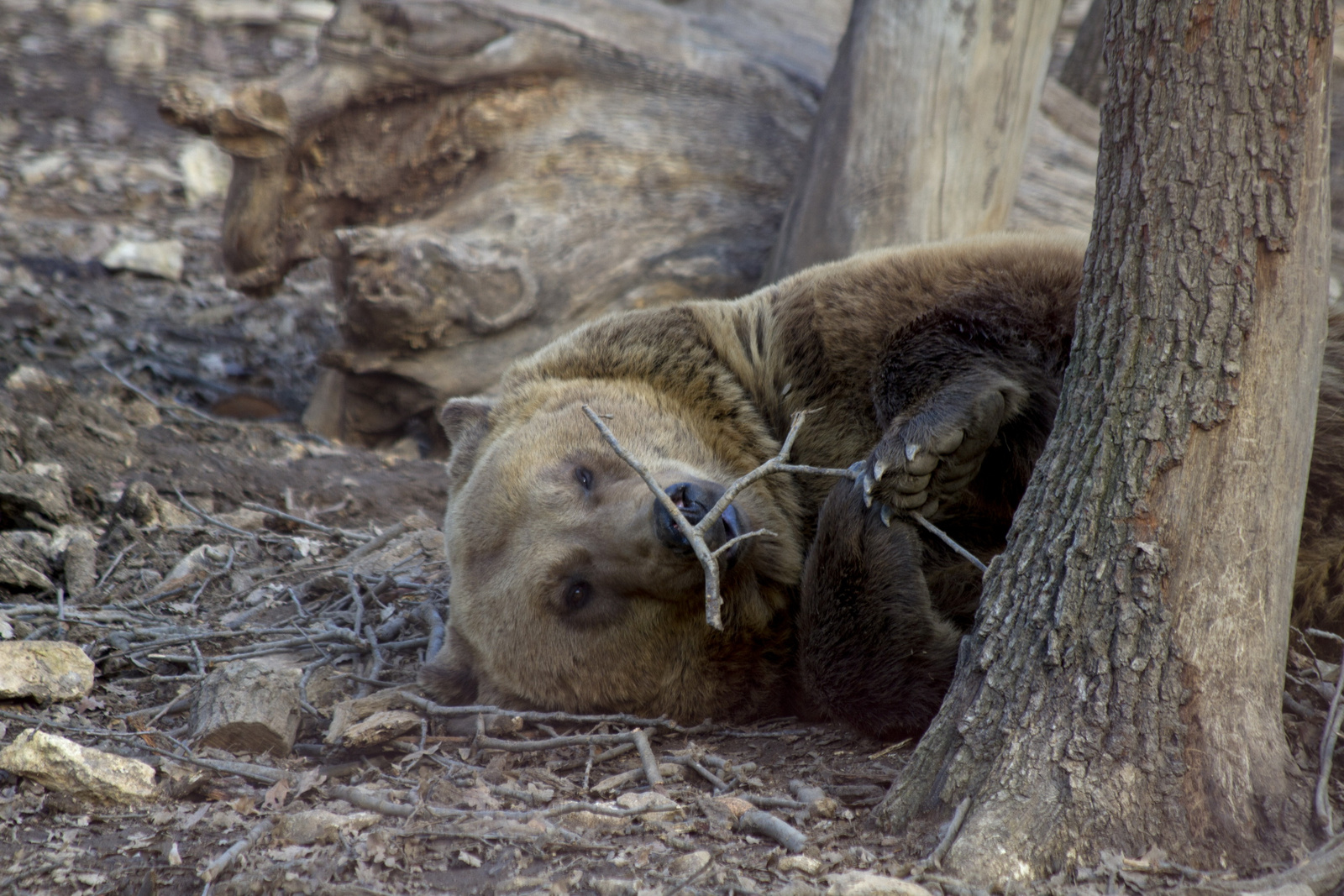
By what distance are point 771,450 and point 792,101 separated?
3421mm

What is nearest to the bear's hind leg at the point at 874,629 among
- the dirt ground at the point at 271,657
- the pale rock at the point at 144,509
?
the dirt ground at the point at 271,657

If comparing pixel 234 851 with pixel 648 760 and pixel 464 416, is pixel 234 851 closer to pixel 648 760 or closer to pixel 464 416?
pixel 648 760

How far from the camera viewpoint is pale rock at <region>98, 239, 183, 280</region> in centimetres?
775

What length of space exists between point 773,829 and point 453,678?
1.35 metres

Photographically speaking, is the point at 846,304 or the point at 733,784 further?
the point at 846,304

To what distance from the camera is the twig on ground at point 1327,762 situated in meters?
1.95

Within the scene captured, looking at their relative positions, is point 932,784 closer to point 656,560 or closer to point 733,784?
point 733,784

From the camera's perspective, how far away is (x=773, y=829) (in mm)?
2188

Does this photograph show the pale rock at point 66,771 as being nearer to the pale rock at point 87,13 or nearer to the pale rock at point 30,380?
the pale rock at point 30,380

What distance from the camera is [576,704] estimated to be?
3.10 meters

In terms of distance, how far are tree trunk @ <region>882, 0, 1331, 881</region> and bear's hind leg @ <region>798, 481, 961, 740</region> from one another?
578 mm

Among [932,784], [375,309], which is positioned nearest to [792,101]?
[375,309]

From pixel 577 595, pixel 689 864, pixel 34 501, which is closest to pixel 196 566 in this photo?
pixel 34 501

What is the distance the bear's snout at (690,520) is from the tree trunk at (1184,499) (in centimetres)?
85
